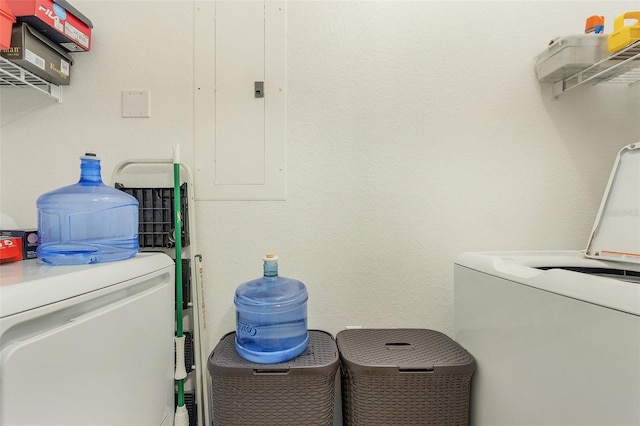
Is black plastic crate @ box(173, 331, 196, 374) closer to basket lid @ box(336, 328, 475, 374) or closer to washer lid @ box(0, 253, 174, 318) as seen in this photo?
washer lid @ box(0, 253, 174, 318)

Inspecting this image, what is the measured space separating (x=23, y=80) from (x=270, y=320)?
1.21 meters

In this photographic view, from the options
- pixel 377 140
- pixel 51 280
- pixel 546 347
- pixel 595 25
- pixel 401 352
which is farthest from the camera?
pixel 377 140


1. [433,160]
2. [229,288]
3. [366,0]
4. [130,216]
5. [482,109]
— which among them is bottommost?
[229,288]

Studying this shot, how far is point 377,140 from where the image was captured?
1.42 meters

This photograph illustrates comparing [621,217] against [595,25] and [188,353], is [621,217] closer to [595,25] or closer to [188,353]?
[595,25]

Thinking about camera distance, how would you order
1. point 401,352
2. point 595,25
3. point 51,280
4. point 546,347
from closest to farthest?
1. point 51,280
2. point 546,347
3. point 401,352
4. point 595,25

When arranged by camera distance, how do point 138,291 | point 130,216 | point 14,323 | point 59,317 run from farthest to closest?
point 130,216 → point 138,291 → point 59,317 → point 14,323

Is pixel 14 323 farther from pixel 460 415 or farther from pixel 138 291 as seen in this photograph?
pixel 460 415

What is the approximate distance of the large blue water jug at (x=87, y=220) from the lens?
1035 millimetres

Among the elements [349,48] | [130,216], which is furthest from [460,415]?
[349,48]

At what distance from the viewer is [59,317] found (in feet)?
2.33

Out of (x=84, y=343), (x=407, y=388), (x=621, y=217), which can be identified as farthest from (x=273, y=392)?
(x=621, y=217)

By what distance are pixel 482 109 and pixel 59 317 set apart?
1.57 m

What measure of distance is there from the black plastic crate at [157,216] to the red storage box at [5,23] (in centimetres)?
54
